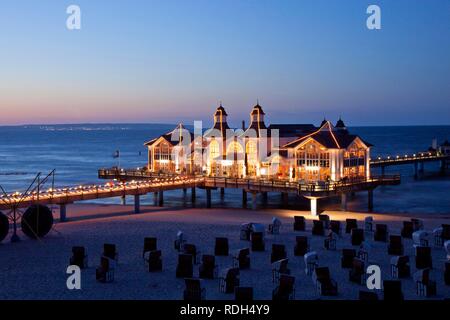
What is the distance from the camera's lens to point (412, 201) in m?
52.8

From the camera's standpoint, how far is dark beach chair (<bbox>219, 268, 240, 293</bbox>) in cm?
1898

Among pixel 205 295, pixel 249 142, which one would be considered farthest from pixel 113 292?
pixel 249 142

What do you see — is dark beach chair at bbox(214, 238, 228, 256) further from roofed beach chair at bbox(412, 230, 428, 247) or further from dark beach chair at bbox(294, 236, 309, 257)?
roofed beach chair at bbox(412, 230, 428, 247)

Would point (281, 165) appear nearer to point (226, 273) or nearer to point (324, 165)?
point (324, 165)

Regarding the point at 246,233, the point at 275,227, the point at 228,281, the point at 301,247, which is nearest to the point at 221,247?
the point at 301,247

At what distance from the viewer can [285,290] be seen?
59.2ft

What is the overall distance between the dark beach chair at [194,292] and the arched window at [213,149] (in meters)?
31.1

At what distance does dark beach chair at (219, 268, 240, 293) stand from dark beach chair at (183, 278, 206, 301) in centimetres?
122

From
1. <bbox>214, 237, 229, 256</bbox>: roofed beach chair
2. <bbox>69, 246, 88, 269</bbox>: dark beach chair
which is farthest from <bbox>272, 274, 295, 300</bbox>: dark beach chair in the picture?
<bbox>69, 246, 88, 269</bbox>: dark beach chair

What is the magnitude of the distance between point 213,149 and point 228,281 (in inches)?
1202

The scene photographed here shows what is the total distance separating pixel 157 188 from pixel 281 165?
1023 centimetres

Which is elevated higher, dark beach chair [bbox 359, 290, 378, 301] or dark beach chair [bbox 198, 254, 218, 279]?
dark beach chair [bbox 359, 290, 378, 301]

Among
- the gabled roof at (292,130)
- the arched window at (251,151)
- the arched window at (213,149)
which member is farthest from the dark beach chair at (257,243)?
the arched window at (213,149)

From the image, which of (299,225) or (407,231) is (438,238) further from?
(299,225)
